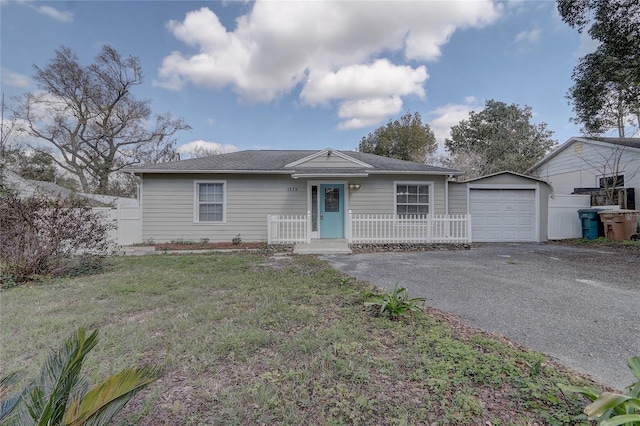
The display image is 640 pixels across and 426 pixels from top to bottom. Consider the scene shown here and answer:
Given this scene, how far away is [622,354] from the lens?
266 cm

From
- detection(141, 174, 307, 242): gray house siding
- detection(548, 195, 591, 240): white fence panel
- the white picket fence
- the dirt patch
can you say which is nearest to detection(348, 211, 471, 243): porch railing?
the white picket fence

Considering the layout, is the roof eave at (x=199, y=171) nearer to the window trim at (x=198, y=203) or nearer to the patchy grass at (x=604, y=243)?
the window trim at (x=198, y=203)

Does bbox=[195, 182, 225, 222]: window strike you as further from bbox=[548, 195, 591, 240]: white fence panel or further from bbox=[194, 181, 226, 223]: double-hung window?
bbox=[548, 195, 591, 240]: white fence panel

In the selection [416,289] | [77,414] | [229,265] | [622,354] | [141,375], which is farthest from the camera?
[229,265]

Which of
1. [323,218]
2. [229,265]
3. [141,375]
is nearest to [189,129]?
[323,218]

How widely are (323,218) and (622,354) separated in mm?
8123

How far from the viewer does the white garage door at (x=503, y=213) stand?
11008 mm

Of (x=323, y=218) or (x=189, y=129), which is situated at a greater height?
(x=189, y=129)

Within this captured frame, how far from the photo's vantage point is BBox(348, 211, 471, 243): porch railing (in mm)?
9375

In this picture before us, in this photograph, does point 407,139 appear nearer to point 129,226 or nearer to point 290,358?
point 129,226

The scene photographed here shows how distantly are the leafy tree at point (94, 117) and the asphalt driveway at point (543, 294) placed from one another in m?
24.5

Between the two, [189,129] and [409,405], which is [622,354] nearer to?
[409,405]

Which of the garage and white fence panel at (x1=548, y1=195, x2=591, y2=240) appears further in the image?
white fence panel at (x1=548, y1=195, x2=591, y2=240)

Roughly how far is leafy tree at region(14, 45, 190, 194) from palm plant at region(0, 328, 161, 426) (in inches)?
1084
